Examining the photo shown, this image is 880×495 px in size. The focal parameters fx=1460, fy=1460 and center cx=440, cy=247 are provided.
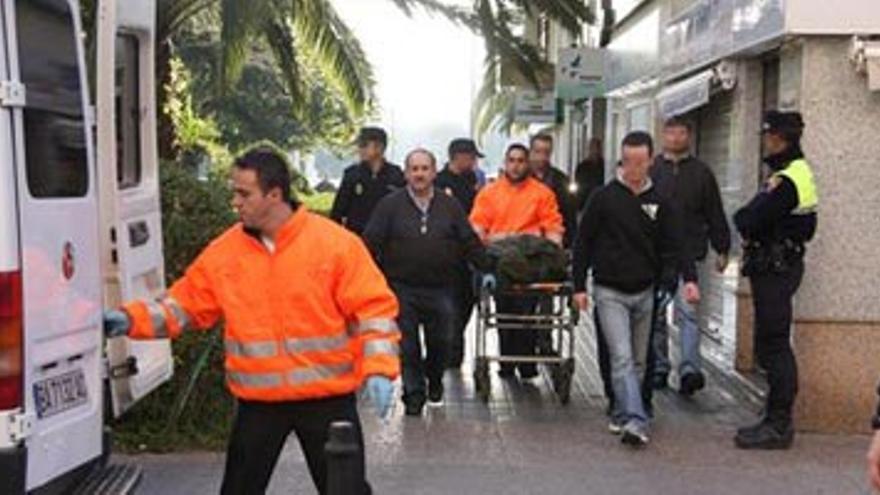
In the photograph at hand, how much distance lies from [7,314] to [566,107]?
983 inches

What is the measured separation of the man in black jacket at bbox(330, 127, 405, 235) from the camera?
10.8 meters

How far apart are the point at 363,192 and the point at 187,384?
3314 mm

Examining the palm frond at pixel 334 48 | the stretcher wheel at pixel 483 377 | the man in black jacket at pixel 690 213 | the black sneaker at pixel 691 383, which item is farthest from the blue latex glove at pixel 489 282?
the palm frond at pixel 334 48

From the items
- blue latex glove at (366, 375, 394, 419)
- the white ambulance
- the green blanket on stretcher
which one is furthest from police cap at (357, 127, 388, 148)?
blue latex glove at (366, 375, 394, 419)

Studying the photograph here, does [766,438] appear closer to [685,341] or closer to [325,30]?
[685,341]

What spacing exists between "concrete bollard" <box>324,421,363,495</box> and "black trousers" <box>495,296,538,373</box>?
5.64m

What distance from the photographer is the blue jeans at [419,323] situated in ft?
29.2

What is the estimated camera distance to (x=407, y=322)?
8.92 meters

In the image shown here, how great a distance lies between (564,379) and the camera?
30.7 feet

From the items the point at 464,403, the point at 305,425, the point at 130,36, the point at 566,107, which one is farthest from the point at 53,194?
the point at 566,107

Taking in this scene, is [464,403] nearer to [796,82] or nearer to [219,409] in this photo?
[219,409]

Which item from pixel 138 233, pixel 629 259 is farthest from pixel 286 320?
pixel 629 259

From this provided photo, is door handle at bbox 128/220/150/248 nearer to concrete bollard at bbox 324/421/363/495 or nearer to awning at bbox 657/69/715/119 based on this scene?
concrete bollard at bbox 324/421/363/495

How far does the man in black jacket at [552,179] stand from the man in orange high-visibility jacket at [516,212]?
883mm
